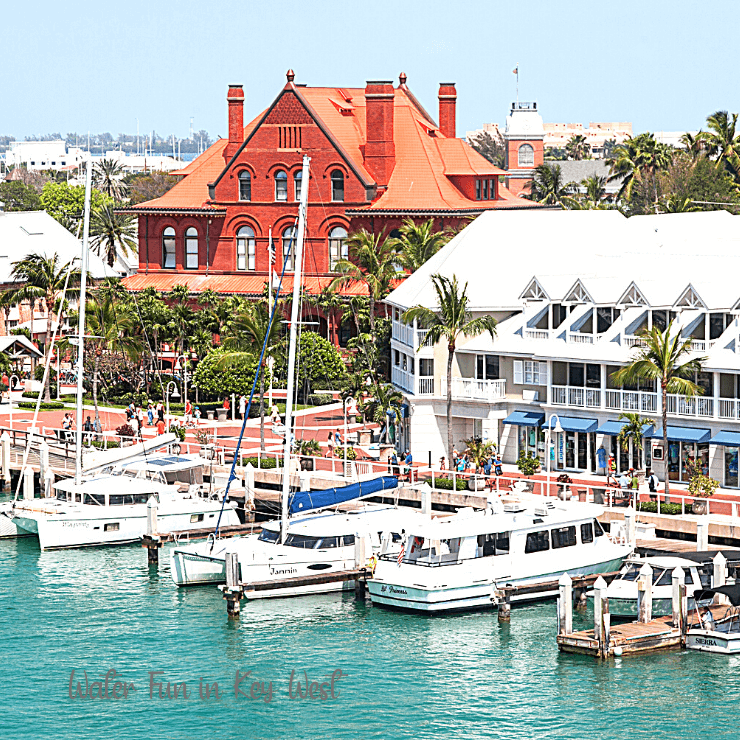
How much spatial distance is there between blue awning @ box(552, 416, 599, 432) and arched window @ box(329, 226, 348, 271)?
42267 mm

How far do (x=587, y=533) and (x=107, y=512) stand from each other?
19.3 metres

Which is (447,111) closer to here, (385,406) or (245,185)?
(245,185)

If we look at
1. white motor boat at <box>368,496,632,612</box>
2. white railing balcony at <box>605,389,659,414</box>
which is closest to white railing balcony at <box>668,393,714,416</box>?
white railing balcony at <box>605,389,659,414</box>

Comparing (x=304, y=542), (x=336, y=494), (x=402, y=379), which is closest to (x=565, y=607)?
(x=304, y=542)

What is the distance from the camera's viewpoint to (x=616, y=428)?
215 feet

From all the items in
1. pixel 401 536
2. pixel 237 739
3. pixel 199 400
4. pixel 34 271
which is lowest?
pixel 237 739

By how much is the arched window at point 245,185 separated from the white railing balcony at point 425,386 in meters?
40.2

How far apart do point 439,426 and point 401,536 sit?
16207mm

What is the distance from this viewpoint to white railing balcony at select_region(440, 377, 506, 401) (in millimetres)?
70438

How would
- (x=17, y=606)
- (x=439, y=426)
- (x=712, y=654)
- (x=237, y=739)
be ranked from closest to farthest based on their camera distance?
(x=237, y=739)
(x=712, y=654)
(x=17, y=606)
(x=439, y=426)

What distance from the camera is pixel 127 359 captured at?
8969 cm

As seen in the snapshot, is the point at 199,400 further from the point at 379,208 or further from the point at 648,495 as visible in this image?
the point at 648,495

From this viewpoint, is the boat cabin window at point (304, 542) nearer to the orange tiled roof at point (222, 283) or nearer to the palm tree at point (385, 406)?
the palm tree at point (385, 406)

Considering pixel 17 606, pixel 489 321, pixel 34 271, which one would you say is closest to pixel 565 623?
pixel 17 606
